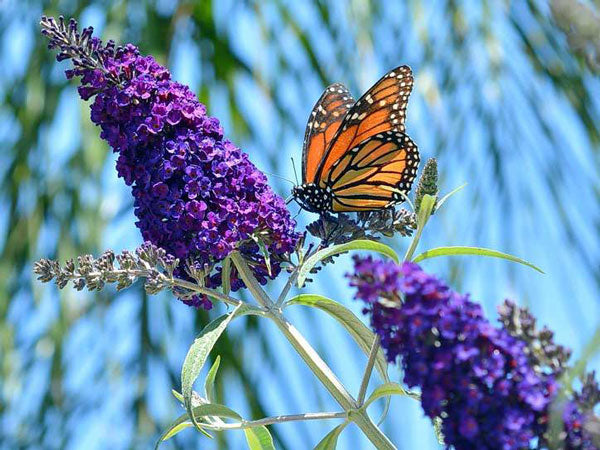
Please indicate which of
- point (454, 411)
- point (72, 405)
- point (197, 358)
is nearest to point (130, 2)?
point (72, 405)

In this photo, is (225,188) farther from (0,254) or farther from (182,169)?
(0,254)

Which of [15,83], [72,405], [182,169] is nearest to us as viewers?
[182,169]

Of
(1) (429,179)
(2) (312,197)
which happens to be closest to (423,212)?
(1) (429,179)

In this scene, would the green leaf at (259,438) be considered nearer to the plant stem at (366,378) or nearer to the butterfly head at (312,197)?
the plant stem at (366,378)

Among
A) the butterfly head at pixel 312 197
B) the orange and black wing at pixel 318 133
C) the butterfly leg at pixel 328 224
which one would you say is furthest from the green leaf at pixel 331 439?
the orange and black wing at pixel 318 133

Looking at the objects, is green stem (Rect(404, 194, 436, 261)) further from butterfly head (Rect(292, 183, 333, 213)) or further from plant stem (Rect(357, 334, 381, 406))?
butterfly head (Rect(292, 183, 333, 213))

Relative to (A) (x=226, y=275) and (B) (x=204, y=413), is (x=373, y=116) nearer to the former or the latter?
(A) (x=226, y=275)
